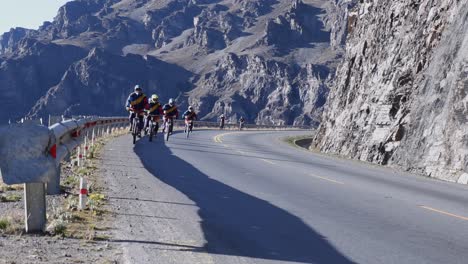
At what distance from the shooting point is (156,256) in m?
6.55

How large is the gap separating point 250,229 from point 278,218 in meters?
1.12

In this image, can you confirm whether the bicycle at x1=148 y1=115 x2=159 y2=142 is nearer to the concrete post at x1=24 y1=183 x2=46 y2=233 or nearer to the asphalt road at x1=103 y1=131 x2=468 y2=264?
the asphalt road at x1=103 y1=131 x2=468 y2=264

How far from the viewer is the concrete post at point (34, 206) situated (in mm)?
7047

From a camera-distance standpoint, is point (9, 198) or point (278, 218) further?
point (9, 198)

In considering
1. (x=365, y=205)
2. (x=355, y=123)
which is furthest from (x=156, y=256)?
(x=355, y=123)

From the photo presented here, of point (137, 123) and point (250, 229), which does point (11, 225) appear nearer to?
point (250, 229)

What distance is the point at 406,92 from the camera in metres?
30.6

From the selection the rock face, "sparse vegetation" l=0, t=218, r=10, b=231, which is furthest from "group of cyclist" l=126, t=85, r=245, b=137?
"sparse vegetation" l=0, t=218, r=10, b=231

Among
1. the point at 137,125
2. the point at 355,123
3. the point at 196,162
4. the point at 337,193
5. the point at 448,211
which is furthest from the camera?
the point at 355,123

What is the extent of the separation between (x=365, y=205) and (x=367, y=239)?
3.44 m

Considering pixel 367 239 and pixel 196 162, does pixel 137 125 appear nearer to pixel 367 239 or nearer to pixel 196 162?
pixel 196 162

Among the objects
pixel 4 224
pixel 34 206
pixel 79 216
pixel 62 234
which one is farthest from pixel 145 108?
pixel 34 206

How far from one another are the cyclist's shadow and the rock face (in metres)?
11.8

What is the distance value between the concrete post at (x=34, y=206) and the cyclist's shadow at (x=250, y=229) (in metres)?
1.97
